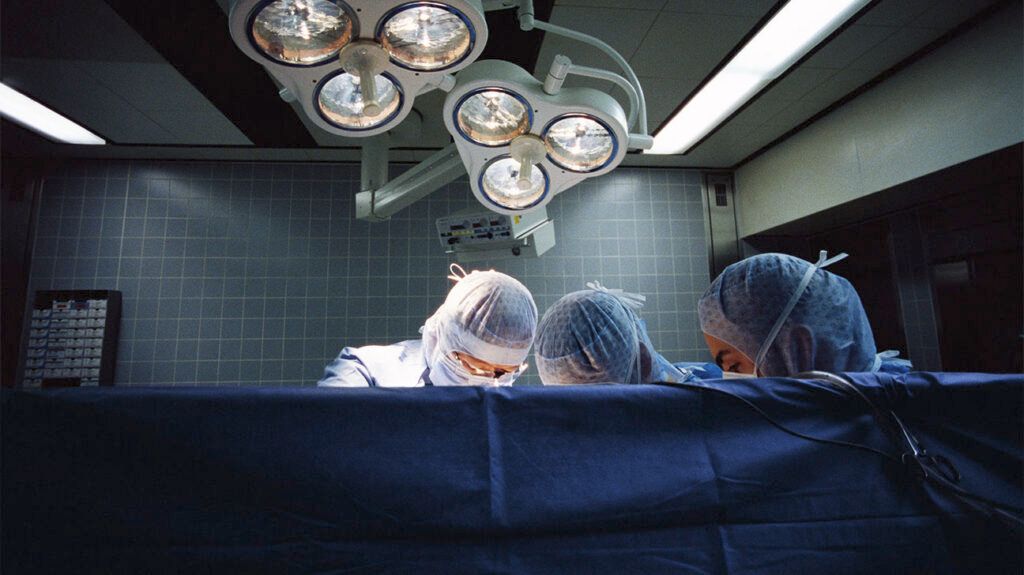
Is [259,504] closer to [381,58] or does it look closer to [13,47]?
[381,58]

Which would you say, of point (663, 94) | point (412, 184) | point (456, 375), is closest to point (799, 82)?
point (663, 94)

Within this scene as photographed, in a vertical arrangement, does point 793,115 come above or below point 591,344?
above

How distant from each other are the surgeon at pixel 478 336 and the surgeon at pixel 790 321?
1.93 feet

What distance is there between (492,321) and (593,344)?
0.55 metres

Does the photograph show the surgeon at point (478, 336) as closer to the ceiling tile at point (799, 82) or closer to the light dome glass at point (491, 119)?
the light dome glass at point (491, 119)

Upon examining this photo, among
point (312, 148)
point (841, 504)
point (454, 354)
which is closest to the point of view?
point (841, 504)

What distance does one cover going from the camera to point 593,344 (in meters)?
1.11

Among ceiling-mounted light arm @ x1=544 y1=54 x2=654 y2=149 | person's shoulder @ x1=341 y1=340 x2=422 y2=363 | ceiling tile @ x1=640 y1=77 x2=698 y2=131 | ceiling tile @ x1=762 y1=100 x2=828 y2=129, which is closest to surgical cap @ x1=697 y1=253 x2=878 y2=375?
ceiling-mounted light arm @ x1=544 y1=54 x2=654 y2=149

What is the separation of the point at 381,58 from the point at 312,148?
242cm

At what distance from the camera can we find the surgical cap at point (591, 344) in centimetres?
111

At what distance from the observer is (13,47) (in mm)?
2090

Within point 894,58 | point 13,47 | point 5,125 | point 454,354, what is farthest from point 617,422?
point 5,125

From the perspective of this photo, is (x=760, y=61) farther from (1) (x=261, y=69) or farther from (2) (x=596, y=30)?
(1) (x=261, y=69)

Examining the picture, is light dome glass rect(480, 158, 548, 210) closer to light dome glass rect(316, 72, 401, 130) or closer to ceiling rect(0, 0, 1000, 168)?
light dome glass rect(316, 72, 401, 130)
